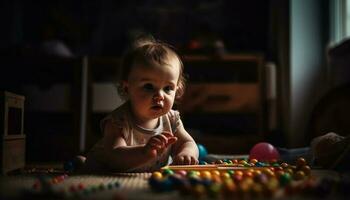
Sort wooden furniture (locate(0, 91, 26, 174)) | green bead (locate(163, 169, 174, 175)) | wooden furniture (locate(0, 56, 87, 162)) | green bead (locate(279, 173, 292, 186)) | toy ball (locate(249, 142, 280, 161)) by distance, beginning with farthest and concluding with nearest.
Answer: wooden furniture (locate(0, 56, 87, 162)) → toy ball (locate(249, 142, 280, 161)) → wooden furniture (locate(0, 91, 26, 174)) → green bead (locate(163, 169, 174, 175)) → green bead (locate(279, 173, 292, 186))

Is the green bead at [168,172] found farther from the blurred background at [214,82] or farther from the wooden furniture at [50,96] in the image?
the wooden furniture at [50,96]

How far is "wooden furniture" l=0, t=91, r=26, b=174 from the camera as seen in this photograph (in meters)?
1.16

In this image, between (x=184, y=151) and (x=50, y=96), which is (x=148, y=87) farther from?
(x=50, y=96)

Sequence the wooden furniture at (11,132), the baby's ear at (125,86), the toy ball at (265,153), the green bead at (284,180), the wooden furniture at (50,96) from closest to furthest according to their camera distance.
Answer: the green bead at (284,180)
the wooden furniture at (11,132)
the baby's ear at (125,86)
the toy ball at (265,153)
the wooden furniture at (50,96)

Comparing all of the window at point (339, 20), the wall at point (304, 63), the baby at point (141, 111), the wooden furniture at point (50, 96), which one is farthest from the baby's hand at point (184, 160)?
the window at point (339, 20)

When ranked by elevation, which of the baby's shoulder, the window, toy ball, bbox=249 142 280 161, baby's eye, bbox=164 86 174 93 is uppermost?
the window

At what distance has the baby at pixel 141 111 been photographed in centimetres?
118

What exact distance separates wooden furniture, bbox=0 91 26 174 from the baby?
0.21 m

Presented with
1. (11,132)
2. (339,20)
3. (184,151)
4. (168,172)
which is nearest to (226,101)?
(339,20)

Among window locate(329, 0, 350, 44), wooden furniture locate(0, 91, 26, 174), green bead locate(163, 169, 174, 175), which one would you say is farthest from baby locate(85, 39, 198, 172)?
window locate(329, 0, 350, 44)

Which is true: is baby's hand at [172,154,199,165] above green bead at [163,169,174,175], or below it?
above

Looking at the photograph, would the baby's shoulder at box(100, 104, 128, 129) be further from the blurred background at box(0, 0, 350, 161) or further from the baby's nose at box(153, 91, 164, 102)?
the blurred background at box(0, 0, 350, 161)

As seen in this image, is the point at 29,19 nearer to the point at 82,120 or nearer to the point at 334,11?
the point at 82,120

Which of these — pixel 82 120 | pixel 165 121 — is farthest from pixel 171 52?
pixel 82 120
